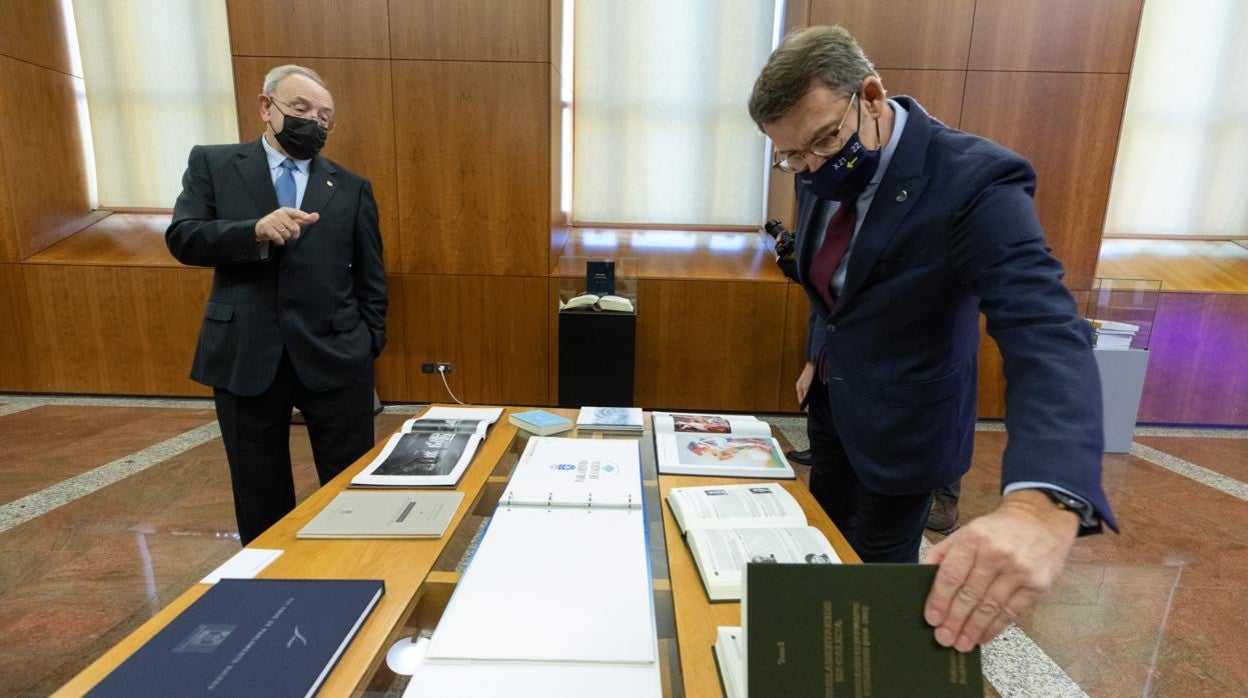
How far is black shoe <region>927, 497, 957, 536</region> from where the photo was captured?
7.98 feet

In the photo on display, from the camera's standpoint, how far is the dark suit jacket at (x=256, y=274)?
1.58 meters

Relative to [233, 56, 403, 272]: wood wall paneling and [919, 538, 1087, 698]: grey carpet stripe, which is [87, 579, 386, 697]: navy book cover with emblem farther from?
[233, 56, 403, 272]: wood wall paneling

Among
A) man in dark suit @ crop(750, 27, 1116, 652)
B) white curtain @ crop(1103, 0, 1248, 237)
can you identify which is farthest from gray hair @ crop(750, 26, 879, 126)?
white curtain @ crop(1103, 0, 1248, 237)

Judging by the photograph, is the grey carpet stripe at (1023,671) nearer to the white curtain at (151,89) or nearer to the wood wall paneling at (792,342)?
the wood wall paneling at (792,342)

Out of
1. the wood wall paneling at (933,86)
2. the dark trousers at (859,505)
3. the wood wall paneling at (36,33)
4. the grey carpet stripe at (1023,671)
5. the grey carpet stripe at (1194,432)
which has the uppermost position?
the wood wall paneling at (36,33)

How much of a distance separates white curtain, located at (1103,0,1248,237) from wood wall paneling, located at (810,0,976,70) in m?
1.65

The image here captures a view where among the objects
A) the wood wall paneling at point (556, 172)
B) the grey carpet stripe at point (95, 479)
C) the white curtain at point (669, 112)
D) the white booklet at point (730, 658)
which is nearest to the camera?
the white booklet at point (730, 658)

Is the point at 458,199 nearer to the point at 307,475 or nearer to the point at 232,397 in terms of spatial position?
the point at 307,475

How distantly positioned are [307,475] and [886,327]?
268 centimetres

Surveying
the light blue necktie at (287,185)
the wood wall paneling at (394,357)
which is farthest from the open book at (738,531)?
the wood wall paneling at (394,357)

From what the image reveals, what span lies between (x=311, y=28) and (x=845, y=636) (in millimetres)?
4002

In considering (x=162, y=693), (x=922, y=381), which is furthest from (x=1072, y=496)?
(x=162, y=693)

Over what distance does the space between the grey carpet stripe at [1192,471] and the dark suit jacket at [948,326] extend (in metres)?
2.88

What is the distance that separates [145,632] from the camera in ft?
2.43
